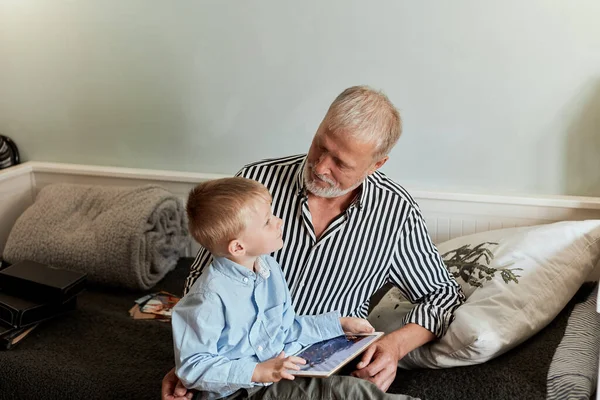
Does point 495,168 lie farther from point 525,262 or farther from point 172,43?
point 172,43

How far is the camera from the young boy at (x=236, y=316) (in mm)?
1306

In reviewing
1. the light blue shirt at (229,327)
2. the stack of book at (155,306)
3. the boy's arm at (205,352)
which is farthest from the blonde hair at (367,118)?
the stack of book at (155,306)

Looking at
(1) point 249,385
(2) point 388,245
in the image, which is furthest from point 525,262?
(1) point 249,385

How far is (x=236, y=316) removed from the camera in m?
1.35

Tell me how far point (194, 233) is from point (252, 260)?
0.14 meters

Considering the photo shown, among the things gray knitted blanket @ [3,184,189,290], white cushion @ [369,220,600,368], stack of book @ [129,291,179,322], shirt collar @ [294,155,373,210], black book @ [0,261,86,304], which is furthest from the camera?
gray knitted blanket @ [3,184,189,290]

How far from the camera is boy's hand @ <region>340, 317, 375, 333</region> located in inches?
59.1

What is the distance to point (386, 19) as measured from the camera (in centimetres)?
204

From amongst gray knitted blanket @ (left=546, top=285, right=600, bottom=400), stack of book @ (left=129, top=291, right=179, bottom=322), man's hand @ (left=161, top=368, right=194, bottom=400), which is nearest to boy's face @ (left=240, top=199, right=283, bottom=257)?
man's hand @ (left=161, top=368, right=194, bottom=400)

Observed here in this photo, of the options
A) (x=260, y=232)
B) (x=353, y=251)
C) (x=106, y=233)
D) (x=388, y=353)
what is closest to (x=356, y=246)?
(x=353, y=251)

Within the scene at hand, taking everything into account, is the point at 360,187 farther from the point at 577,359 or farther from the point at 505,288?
the point at 577,359

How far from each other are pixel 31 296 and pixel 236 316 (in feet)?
3.07

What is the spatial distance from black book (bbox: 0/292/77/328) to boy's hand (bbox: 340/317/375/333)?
0.96 m

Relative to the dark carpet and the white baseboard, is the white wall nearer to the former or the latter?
the white baseboard
